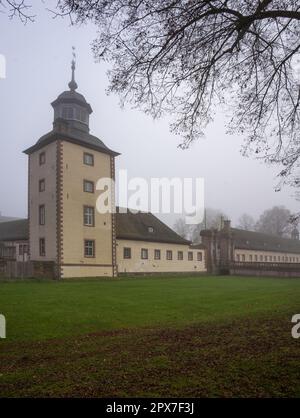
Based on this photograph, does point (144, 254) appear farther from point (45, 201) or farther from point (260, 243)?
point (260, 243)

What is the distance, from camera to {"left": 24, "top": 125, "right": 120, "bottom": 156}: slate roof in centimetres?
3406

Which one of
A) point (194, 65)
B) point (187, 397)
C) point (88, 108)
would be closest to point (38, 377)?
point (187, 397)

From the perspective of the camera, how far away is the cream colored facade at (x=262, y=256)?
213ft

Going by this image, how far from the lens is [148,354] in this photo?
695cm

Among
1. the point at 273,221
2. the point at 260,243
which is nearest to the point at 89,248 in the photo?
the point at 260,243

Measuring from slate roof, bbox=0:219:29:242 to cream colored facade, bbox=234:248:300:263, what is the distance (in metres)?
33.4

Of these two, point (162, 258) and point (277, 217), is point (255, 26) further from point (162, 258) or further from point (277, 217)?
point (277, 217)

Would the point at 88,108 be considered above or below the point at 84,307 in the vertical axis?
above

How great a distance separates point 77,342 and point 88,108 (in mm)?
34318

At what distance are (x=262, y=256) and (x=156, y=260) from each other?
3577 centimetres

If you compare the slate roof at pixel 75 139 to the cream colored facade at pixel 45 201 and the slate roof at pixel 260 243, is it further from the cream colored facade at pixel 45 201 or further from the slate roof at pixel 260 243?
the slate roof at pixel 260 243

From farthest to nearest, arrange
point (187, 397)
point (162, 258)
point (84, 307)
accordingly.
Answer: point (162, 258), point (84, 307), point (187, 397)

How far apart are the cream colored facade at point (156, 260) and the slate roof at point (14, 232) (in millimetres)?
11022

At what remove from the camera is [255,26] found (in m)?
8.55
